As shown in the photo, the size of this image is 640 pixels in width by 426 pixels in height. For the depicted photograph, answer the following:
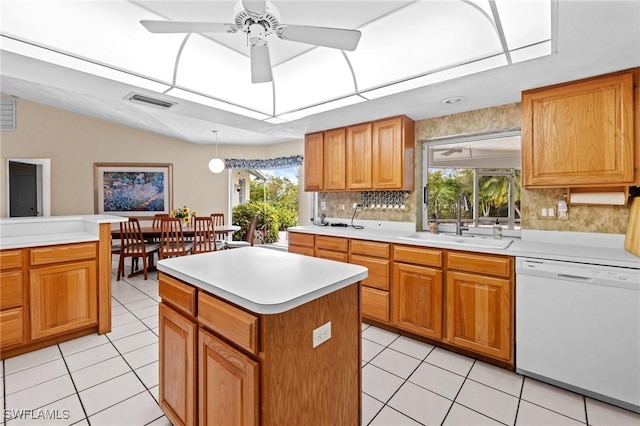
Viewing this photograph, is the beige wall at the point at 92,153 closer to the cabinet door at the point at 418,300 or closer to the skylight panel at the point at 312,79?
the skylight panel at the point at 312,79

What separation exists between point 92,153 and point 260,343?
6.65 meters

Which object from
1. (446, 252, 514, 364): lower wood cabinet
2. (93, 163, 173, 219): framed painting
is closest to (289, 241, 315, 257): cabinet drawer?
(446, 252, 514, 364): lower wood cabinet

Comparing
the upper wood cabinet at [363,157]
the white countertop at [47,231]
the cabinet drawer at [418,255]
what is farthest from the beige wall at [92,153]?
the white countertop at [47,231]

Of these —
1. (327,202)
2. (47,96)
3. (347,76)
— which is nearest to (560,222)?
(347,76)

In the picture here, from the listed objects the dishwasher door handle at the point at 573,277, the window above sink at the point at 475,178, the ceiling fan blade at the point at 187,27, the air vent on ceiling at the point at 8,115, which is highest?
the air vent on ceiling at the point at 8,115

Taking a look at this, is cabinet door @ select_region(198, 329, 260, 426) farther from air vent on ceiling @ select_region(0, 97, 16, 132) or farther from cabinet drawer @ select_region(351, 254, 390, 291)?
air vent on ceiling @ select_region(0, 97, 16, 132)

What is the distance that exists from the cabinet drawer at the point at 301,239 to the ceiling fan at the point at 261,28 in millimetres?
2250

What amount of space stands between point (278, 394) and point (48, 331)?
8.46ft

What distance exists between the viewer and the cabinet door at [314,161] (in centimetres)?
402

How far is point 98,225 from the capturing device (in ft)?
8.77

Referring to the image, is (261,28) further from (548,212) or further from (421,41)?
(548,212)

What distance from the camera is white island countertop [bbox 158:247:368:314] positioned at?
110 cm

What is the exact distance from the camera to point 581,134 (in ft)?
7.22

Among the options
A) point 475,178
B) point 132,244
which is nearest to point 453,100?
point 475,178
